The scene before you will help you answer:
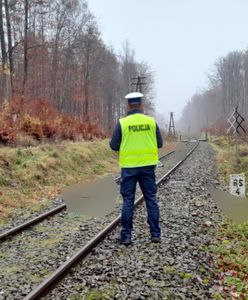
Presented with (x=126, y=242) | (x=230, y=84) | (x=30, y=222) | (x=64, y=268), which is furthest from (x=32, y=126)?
(x=230, y=84)

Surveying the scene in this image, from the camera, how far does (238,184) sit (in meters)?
9.45

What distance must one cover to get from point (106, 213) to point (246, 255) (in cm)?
330

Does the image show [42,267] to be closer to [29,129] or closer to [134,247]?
[134,247]

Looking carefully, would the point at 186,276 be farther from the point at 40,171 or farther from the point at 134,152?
the point at 40,171

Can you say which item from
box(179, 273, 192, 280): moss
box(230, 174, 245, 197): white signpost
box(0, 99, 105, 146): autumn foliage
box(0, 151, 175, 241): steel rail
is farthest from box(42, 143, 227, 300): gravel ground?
box(0, 99, 105, 146): autumn foliage

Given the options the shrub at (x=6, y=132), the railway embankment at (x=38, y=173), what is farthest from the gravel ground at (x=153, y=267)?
the shrub at (x=6, y=132)

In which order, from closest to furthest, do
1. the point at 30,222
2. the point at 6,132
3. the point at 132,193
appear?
the point at 132,193 < the point at 30,222 < the point at 6,132

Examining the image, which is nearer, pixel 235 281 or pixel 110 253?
pixel 235 281

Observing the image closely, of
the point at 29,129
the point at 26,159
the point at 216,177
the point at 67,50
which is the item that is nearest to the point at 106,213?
the point at 26,159

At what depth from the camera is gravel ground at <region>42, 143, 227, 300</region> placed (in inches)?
176

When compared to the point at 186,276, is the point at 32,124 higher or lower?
higher

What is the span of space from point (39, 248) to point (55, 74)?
2703 centimetres

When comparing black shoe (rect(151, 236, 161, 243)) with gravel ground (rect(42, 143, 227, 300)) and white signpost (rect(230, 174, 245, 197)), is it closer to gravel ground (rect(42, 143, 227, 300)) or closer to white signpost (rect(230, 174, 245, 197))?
gravel ground (rect(42, 143, 227, 300))

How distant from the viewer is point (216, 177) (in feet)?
48.9
